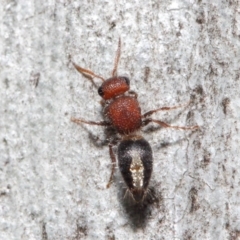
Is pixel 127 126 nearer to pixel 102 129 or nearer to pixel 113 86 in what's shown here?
pixel 102 129

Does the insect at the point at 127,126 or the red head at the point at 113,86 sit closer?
the insect at the point at 127,126

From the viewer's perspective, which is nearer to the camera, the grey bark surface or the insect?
the insect

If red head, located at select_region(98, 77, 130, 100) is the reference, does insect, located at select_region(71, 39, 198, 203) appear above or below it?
below

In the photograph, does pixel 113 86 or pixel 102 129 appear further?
pixel 102 129

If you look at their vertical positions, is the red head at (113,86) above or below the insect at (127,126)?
above

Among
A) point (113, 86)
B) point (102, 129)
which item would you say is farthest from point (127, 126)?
point (113, 86)
